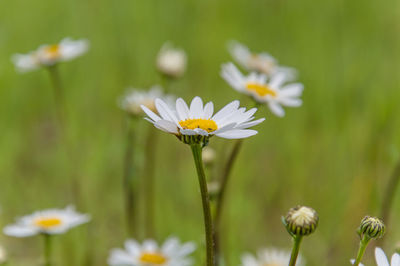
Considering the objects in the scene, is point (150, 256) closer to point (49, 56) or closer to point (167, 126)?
point (167, 126)

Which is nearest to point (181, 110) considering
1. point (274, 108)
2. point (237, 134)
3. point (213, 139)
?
point (237, 134)

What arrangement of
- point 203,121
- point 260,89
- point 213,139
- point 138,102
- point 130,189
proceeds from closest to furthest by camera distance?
1. point 203,121
2. point 260,89
3. point 130,189
4. point 138,102
5. point 213,139

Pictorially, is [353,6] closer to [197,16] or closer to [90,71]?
[197,16]

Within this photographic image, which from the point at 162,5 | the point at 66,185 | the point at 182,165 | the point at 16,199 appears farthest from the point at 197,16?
the point at 16,199

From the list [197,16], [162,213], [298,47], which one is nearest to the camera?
[162,213]

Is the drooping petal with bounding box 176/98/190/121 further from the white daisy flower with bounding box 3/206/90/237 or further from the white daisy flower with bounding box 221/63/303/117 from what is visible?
the white daisy flower with bounding box 3/206/90/237

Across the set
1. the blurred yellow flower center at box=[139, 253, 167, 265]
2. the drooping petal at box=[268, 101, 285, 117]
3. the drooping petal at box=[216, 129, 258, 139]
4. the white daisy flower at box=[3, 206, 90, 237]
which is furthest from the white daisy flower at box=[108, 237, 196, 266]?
the drooping petal at box=[216, 129, 258, 139]

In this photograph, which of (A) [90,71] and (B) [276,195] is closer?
(B) [276,195]

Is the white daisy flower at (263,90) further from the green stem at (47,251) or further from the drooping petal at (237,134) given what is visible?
the green stem at (47,251)
